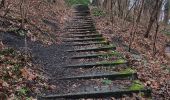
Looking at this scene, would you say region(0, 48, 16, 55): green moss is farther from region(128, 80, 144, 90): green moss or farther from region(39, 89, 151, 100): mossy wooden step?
region(128, 80, 144, 90): green moss

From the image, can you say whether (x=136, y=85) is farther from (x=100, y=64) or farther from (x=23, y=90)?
(x=23, y=90)

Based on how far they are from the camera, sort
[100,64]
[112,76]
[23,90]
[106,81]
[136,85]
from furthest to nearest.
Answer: [100,64] → [112,76] → [106,81] → [136,85] → [23,90]

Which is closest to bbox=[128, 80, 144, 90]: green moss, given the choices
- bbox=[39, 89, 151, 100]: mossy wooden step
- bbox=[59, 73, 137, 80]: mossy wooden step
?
bbox=[39, 89, 151, 100]: mossy wooden step

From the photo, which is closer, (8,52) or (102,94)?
(102,94)

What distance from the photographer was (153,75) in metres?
8.84

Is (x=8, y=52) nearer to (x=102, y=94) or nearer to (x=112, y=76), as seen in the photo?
(x=112, y=76)

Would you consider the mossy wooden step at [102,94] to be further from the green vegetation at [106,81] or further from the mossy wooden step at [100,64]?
the mossy wooden step at [100,64]

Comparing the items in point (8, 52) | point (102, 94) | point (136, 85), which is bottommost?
point (102, 94)

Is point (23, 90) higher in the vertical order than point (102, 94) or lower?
higher

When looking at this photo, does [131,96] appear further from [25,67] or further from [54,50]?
[54,50]

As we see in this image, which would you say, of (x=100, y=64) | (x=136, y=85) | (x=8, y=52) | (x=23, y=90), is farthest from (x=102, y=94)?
(x=8, y=52)

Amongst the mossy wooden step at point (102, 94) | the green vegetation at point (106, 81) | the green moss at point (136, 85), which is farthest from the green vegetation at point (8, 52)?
the green moss at point (136, 85)

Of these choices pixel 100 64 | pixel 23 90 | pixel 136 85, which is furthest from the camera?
pixel 100 64

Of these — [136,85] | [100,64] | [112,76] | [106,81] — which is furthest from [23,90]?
[100,64]
